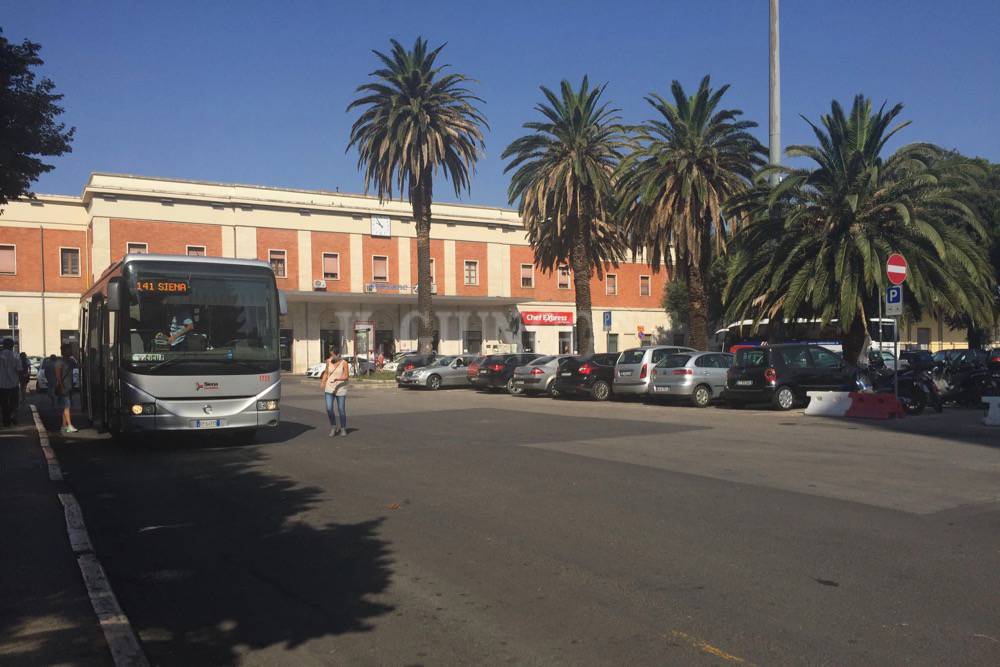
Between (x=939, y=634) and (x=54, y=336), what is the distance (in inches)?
2124

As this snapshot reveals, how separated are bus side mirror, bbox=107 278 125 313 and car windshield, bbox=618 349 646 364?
589 inches

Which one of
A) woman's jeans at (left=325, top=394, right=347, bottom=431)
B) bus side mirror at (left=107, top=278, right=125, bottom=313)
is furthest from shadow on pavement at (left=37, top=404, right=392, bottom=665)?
woman's jeans at (left=325, top=394, right=347, bottom=431)

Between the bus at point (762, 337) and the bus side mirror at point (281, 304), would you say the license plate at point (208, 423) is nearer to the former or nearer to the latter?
the bus side mirror at point (281, 304)

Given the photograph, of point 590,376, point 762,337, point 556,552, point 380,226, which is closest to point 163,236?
point 380,226

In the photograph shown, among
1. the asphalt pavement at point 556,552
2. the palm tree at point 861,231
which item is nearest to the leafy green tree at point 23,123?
the asphalt pavement at point 556,552

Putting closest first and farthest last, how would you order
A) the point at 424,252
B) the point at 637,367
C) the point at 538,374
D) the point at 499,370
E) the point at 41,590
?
the point at 41,590
the point at 637,367
the point at 538,374
the point at 499,370
the point at 424,252

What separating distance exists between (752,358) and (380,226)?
38.9 meters

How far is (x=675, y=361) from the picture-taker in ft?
75.0

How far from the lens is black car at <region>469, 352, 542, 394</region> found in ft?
100

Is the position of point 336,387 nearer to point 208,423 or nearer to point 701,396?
point 208,423

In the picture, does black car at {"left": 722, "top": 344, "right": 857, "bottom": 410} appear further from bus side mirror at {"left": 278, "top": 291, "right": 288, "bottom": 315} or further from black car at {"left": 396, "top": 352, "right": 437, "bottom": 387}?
black car at {"left": 396, "top": 352, "right": 437, "bottom": 387}

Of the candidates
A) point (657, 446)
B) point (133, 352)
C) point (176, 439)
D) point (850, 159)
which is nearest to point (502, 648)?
point (657, 446)

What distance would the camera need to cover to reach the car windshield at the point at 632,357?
2409 centimetres

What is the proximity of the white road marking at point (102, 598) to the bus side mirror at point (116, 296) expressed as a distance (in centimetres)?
440
